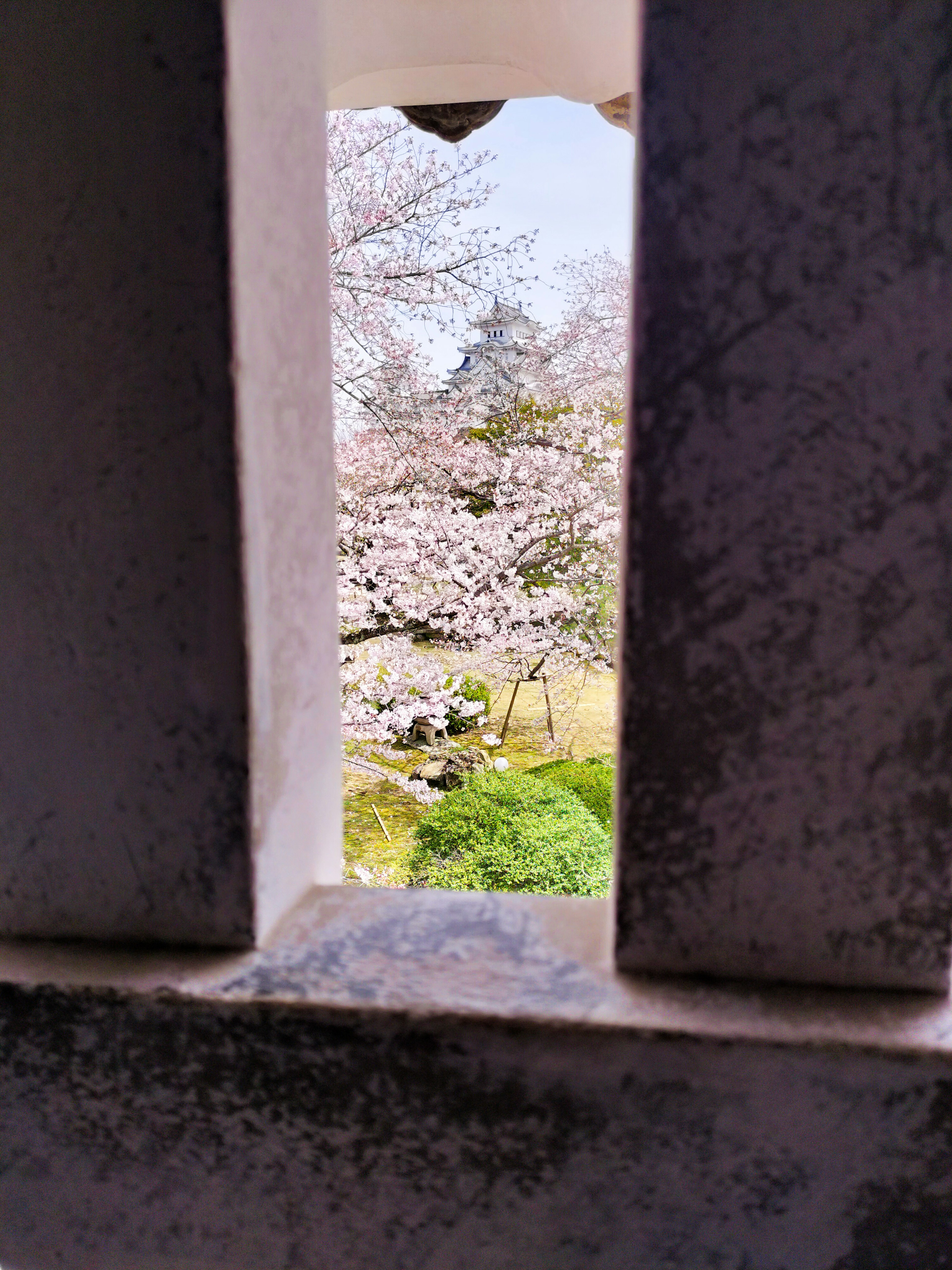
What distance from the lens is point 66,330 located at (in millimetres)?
786

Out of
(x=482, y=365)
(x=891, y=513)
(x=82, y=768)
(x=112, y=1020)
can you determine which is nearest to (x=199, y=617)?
(x=82, y=768)

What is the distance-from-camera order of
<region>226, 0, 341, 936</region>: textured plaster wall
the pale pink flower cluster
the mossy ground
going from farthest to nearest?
the mossy ground
the pale pink flower cluster
<region>226, 0, 341, 936</region>: textured plaster wall

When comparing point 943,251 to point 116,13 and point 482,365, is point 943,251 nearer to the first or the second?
point 116,13

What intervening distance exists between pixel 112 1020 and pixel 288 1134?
23 centimetres

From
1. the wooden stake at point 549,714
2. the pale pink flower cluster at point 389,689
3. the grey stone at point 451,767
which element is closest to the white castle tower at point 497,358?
the pale pink flower cluster at point 389,689

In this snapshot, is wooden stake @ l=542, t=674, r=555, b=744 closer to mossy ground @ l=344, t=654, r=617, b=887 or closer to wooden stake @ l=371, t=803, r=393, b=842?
mossy ground @ l=344, t=654, r=617, b=887

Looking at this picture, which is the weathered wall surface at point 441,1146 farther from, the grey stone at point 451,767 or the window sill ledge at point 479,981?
the grey stone at point 451,767

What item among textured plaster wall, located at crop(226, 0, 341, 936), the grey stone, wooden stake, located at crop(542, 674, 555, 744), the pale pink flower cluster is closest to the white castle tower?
the pale pink flower cluster

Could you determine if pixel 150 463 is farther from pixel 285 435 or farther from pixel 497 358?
pixel 497 358

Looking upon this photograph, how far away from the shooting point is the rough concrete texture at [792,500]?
68 cm

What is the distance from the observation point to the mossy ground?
7.03 m

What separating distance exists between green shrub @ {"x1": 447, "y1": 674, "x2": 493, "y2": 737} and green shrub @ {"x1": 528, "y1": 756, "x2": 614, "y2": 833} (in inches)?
60.7

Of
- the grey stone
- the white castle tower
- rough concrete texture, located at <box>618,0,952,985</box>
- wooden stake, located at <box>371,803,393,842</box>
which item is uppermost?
the white castle tower

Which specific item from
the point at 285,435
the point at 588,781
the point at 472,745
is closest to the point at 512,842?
the point at 588,781
